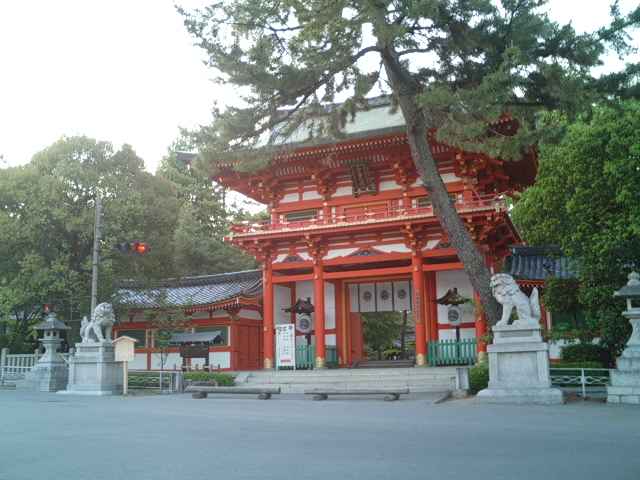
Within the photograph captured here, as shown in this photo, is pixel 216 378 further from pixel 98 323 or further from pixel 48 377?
pixel 48 377

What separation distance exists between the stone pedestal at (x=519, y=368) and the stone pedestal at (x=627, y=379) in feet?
3.69

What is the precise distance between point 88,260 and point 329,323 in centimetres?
976

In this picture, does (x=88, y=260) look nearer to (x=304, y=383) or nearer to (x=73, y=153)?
(x=73, y=153)

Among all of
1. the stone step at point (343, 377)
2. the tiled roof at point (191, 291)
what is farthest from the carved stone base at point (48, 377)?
the stone step at point (343, 377)

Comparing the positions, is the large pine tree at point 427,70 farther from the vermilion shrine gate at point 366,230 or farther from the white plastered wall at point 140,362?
the white plastered wall at point 140,362

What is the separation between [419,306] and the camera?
2102 centimetres

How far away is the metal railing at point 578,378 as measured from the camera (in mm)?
15194

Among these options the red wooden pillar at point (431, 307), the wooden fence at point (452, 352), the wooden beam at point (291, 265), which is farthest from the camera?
the wooden beam at point (291, 265)

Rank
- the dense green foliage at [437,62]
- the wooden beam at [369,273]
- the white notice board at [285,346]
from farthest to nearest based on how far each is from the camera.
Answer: the wooden beam at [369,273]
the white notice board at [285,346]
the dense green foliage at [437,62]

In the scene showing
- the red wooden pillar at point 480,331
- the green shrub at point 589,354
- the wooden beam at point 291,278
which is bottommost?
the green shrub at point 589,354

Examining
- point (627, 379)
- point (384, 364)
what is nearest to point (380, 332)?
point (384, 364)

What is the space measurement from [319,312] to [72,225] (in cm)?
1015

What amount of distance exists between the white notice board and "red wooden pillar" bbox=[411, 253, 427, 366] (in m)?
4.35

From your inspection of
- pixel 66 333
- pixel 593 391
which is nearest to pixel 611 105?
pixel 593 391
